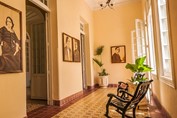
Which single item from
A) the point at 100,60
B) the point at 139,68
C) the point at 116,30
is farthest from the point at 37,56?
the point at 116,30

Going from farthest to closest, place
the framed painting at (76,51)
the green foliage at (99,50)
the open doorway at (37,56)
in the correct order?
the green foliage at (99,50), the framed painting at (76,51), the open doorway at (37,56)

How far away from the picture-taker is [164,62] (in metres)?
3.62

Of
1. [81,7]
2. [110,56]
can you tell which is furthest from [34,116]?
[110,56]

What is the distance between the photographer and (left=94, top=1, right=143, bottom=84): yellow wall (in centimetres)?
843

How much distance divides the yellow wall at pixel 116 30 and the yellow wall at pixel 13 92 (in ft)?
19.8

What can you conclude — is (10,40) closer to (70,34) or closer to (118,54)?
(70,34)

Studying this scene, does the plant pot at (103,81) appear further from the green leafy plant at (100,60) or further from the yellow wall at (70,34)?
the yellow wall at (70,34)

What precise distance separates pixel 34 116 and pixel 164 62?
3249 mm

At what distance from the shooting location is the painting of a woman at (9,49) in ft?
8.86

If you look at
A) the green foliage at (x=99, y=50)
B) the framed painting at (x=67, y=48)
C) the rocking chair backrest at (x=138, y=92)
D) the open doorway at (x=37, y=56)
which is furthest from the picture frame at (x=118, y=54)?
the rocking chair backrest at (x=138, y=92)

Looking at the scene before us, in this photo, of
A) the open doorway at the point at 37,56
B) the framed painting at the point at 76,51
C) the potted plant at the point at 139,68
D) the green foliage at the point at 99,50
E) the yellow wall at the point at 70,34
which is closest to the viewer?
the potted plant at the point at 139,68

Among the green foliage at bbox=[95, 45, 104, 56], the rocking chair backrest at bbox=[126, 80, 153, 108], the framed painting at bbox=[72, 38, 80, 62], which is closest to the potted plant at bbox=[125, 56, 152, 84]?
the rocking chair backrest at bbox=[126, 80, 153, 108]

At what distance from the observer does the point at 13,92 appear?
9.59ft

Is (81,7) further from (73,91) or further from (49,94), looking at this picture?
(49,94)
